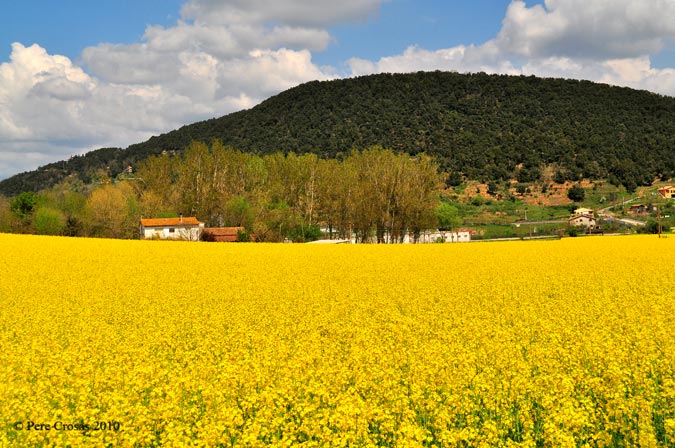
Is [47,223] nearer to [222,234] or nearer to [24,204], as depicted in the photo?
[24,204]

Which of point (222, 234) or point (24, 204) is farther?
point (24, 204)

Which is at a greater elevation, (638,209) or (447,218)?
(638,209)

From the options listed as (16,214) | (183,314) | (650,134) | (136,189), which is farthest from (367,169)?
(650,134)

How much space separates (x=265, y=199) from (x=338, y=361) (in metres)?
71.4

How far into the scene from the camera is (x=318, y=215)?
8362 centimetres

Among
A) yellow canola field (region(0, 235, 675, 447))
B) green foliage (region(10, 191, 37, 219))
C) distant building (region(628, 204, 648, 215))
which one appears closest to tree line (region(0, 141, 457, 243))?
green foliage (region(10, 191, 37, 219))

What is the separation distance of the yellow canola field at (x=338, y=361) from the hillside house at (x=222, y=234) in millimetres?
43063

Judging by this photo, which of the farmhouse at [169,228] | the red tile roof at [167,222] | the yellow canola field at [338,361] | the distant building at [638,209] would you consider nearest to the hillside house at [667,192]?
the distant building at [638,209]

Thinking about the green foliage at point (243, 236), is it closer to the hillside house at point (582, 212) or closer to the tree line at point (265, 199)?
the tree line at point (265, 199)

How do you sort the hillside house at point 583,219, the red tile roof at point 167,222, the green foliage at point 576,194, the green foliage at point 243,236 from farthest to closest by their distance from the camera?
the green foliage at point 576,194 → the hillside house at point 583,219 → the red tile roof at point 167,222 → the green foliage at point 243,236

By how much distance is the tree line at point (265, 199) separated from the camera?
239 ft

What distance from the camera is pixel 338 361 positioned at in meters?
11.0

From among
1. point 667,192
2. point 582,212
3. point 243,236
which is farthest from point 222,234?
point 667,192

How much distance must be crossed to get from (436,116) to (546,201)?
62.8 m
